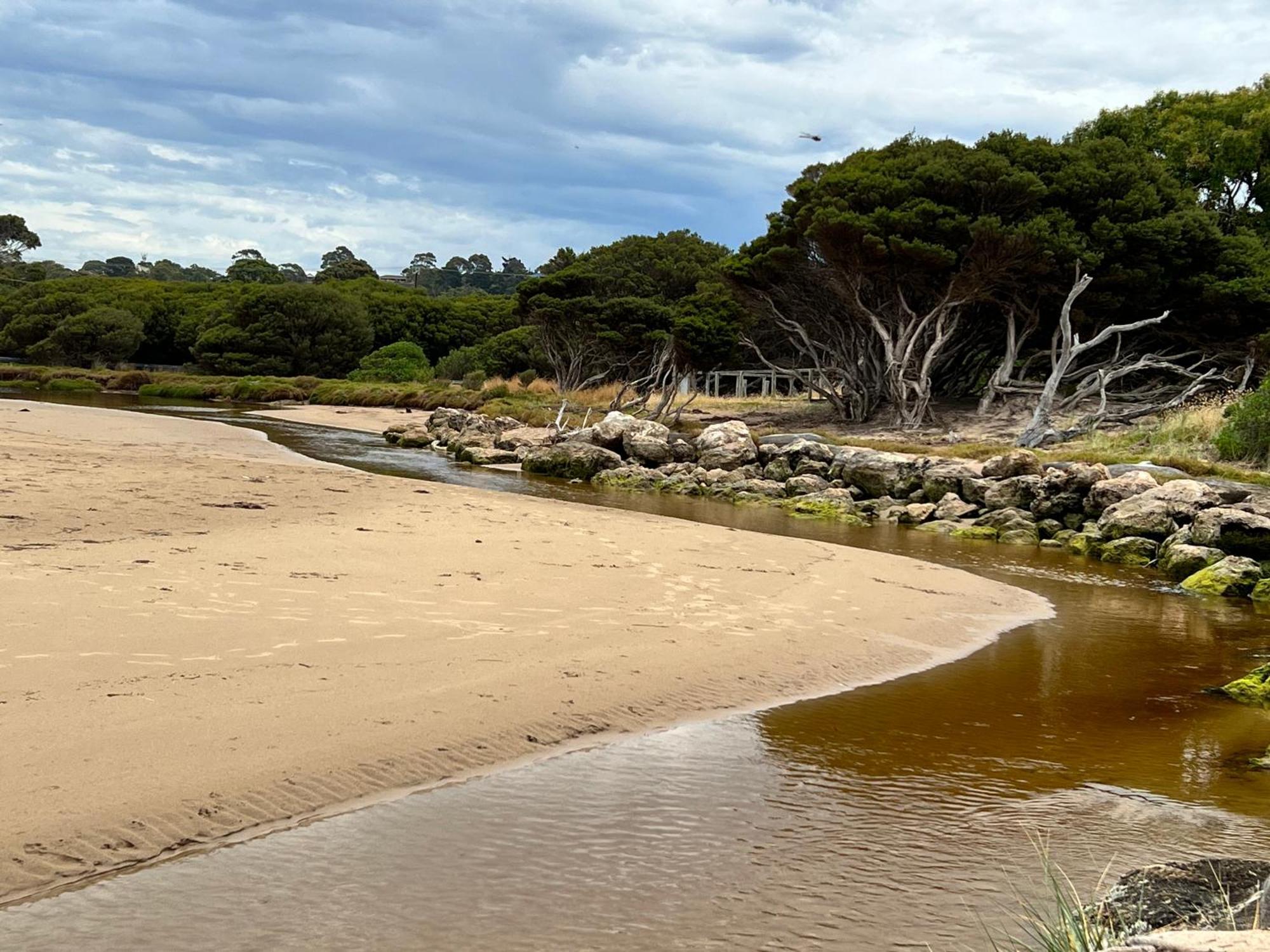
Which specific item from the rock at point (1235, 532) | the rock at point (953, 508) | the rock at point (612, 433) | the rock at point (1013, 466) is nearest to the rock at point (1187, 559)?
the rock at point (1235, 532)

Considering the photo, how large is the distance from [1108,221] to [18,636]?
28.8 meters

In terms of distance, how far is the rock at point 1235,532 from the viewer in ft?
45.5

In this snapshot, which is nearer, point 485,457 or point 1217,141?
point 485,457

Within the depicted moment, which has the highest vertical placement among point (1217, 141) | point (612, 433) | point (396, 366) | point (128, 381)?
point (1217, 141)

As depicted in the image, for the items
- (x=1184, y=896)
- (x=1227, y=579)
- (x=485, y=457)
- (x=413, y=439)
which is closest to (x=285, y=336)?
(x=413, y=439)

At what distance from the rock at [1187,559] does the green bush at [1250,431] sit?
7521 millimetres

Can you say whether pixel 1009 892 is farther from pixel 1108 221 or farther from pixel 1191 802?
pixel 1108 221

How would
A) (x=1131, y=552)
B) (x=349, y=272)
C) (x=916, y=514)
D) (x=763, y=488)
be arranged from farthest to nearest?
1. (x=349, y=272)
2. (x=763, y=488)
3. (x=916, y=514)
4. (x=1131, y=552)

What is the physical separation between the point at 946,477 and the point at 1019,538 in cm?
316

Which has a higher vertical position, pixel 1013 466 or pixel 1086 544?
pixel 1013 466

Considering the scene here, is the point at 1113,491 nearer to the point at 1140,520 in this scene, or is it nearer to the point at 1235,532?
the point at 1140,520

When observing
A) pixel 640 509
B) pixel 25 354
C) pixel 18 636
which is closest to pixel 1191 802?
pixel 18 636

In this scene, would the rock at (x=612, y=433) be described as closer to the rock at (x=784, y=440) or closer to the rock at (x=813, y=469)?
the rock at (x=784, y=440)

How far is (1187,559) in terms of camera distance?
13.7 meters
